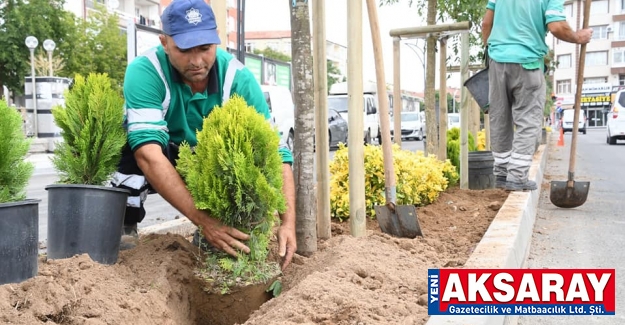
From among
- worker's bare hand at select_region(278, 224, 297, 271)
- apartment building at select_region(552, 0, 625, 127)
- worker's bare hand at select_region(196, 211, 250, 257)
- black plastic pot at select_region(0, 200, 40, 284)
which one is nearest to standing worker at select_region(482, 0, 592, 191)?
worker's bare hand at select_region(278, 224, 297, 271)

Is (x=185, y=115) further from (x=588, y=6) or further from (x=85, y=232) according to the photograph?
(x=588, y=6)

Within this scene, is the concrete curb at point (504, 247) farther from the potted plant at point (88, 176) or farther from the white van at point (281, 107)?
the white van at point (281, 107)

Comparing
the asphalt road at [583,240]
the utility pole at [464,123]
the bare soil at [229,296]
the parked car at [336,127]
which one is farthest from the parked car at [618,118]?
the bare soil at [229,296]

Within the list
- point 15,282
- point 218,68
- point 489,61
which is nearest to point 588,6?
point 489,61

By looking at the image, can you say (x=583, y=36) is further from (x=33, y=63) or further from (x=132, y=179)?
(x=33, y=63)

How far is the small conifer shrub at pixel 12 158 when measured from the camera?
2.70 m

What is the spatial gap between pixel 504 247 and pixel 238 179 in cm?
173

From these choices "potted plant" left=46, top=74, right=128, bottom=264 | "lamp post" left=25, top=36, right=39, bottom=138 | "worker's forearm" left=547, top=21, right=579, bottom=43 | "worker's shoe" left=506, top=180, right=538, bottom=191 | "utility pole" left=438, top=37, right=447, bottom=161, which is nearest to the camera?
"potted plant" left=46, top=74, right=128, bottom=264

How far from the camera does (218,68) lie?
3496 mm

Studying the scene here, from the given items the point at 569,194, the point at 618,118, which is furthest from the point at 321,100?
the point at 618,118

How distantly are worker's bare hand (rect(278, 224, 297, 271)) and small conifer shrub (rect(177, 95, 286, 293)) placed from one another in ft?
0.47

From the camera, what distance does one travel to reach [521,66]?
5977mm

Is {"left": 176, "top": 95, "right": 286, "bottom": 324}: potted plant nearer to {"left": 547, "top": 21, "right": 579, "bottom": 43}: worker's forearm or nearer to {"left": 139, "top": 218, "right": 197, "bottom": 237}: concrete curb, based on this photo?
{"left": 139, "top": 218, "right": 197, "bottom": 237}: concrete curb

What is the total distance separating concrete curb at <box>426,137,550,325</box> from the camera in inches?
96.3
